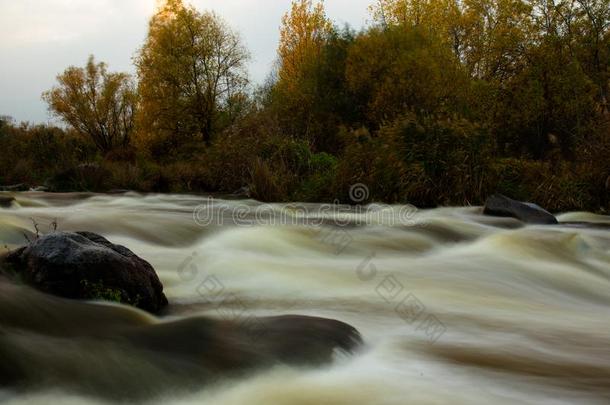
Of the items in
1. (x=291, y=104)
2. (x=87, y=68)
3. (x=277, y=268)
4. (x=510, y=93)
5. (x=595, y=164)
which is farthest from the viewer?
(x=87, y=68)

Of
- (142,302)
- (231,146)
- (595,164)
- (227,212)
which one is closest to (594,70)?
(595,164)

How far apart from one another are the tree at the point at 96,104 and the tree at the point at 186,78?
13578 mm

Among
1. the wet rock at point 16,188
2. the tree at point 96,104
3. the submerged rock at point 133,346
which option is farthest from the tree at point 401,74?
the tree at point 96,104

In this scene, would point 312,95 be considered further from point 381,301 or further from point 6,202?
point 381,301

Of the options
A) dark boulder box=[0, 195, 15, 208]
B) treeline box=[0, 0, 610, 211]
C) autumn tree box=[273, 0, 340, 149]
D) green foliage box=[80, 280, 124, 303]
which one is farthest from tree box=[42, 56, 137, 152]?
green foliage box=[80, 280, 124, 303]

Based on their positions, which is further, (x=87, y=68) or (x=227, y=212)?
(x=87, y=68)

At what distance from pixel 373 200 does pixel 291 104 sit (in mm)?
12180

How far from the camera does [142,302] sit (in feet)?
12.0

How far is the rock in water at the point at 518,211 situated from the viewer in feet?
29.8

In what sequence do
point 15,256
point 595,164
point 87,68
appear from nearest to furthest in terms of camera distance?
point 15,256, point 595,164, point 87,68

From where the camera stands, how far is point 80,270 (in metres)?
3.49

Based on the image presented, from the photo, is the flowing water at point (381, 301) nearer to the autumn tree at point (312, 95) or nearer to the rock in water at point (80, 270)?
the rock in water at point (80, 270)

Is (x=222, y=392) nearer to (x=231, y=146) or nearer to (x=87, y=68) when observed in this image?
(x=231, y=146)

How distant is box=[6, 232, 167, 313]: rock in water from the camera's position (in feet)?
11.3
